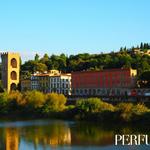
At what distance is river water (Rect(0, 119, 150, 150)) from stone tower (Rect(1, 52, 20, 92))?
2888cm

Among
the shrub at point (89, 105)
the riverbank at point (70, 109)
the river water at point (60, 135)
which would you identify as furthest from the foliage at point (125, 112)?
the shrub at point (89, 105)

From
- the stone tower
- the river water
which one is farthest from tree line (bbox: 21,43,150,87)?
the river water

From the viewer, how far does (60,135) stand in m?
28.5

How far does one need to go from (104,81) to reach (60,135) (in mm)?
26472

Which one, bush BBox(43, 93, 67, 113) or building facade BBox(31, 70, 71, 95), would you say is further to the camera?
building facade BBox(31, 70, 71, 95)

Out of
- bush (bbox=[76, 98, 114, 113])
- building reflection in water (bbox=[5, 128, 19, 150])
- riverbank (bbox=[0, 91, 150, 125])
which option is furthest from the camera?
bush (bbox=[76, 98, 114, 113])

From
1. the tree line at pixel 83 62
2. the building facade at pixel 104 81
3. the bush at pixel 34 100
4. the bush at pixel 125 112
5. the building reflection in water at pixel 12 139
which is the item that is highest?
the tree line at pixel 83 62

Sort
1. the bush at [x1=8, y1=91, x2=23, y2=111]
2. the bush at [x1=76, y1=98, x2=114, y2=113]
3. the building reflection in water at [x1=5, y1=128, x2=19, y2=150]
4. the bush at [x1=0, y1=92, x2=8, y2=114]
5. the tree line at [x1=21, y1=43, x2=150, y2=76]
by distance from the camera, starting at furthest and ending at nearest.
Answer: the tree line at [x1=21, y1=43, x2=150, y2=76], the bush at [x1=8, y1=91, x2=23, y2=111], the bush at [x1=0, y1=92, x2=8, y2=114], the bush at [x1=76, y1=98, x2=114, y2=113], the building reflection in water at [x1=5, y1=128, x2=19, y2=150]

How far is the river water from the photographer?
2444cm

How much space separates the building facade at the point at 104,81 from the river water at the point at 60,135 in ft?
61.8

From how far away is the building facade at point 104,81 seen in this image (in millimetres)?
52688

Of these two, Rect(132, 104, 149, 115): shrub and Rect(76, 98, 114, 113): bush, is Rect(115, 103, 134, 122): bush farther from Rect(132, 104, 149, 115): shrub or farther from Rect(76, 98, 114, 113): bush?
Rect(76, 98, 114, 113): bush

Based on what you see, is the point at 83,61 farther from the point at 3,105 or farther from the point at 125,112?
the point at 125,112

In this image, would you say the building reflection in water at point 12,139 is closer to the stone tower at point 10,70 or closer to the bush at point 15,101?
the bush at point 15,101
